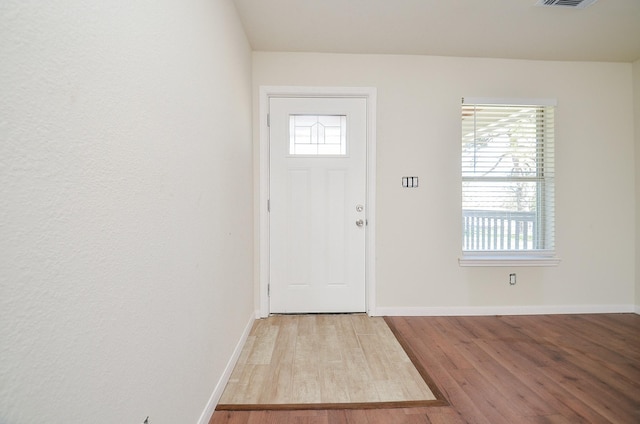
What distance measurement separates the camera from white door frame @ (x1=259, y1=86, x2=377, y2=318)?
9.04ft

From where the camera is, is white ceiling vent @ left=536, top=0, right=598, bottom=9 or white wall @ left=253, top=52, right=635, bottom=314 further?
white wall @ left=253, top=52, right=635, bottom=314

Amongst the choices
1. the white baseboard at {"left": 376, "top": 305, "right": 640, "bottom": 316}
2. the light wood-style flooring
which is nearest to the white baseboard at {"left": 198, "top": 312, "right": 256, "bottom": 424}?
the light wood-style flooring

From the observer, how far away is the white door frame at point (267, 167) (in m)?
2.76

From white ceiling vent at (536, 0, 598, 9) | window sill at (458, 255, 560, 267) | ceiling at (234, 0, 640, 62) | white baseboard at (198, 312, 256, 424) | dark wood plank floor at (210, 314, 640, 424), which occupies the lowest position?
dark wood plank floor at (210, 314, 640, 424)

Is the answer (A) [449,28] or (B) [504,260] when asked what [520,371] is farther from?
(A) [449,28]

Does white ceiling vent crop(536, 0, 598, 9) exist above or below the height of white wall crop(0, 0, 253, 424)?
above

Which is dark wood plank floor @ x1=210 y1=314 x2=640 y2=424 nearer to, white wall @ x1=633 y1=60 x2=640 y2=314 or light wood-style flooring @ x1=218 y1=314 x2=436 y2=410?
light wood-style flooring @ x1=218 y1=314 x2=436 y2=410

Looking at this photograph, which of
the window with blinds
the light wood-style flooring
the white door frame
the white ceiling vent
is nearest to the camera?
the light wood-style flooring

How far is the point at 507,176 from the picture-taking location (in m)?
2.88

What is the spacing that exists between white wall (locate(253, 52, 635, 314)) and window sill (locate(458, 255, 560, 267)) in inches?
3.5

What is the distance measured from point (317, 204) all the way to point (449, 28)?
6.11 ft

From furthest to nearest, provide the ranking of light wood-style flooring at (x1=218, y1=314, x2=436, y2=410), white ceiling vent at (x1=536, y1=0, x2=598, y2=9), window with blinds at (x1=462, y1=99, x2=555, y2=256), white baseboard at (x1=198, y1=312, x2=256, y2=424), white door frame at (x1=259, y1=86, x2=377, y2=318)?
window with blinds at (x1=462, y1=99, x2=555, y2=256)
white door frame at (x1=259, y1=86, x2=377, y2=318)
white ceiling vent at (x1=536, y1=0, x2=598, y2=9)
light wood-style flooring at (x1=218, y1=314, x2=436, y2=410)
white baseboard at (x1=198, y1=312, x2=256, y2=424)

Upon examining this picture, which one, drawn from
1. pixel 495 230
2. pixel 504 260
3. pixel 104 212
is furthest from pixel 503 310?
pixel 104 212

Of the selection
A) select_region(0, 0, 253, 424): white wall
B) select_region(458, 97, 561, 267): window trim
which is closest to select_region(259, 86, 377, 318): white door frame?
select_region(458, 97, 561, 267): window trim
